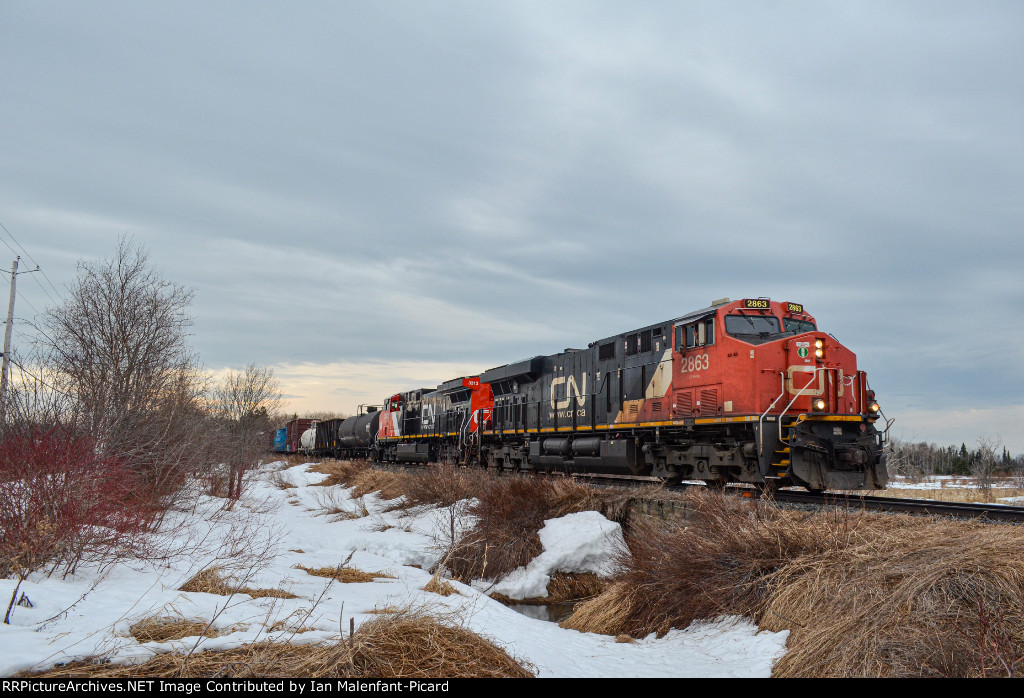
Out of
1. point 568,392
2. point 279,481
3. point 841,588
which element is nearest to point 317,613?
point 841,588

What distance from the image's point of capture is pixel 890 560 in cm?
688

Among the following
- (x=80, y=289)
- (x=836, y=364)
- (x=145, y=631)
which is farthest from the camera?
(x=80, y=289)

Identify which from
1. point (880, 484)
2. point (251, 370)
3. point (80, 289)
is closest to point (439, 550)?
Result: point (880, 484)

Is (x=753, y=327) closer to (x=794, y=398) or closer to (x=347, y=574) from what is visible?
(x=794, y=398)

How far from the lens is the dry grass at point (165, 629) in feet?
15.6

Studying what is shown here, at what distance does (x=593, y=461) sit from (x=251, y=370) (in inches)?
854

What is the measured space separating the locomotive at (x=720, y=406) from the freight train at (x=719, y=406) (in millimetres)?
25

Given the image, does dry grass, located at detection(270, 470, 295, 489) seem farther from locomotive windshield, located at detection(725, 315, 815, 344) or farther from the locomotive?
locomotive windshield, located at detection(725, 315, 815, 344)

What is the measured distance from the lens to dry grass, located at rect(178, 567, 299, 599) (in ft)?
23.0

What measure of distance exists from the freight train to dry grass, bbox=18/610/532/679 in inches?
369

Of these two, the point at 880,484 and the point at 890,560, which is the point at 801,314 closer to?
the point at 880,484

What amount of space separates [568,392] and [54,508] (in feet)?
52.1

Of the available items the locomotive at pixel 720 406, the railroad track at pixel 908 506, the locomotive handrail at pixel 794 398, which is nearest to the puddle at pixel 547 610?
the railroad track at pixel 908 506

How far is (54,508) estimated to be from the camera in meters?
7.20
